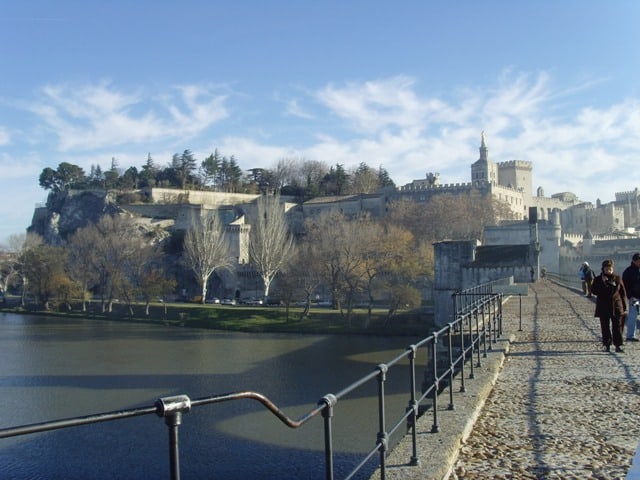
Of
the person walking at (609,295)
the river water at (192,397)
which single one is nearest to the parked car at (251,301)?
the river water at (192,397)

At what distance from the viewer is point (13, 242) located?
241ft

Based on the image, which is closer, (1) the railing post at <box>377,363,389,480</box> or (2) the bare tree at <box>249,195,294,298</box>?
(1) the railing post at <box>377,363,389,480</box>

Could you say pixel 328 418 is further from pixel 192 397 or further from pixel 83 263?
pixel 83 263

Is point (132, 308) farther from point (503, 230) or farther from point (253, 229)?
point (503, 230)

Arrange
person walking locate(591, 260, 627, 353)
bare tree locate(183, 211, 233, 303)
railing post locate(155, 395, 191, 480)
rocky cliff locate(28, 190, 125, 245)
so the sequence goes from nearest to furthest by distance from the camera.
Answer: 1. railing post locate(155, 395, 191, 480)
2. person walking locate(591, 260, 627, 353)
3. bare tree locate(183, 211, 233, 303)
4. rocky cliff locate(28, 190, 125, 245)

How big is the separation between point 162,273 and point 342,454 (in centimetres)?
4255

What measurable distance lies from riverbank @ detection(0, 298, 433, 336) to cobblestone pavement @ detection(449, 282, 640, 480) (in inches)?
975

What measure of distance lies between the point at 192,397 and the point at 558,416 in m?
4.15

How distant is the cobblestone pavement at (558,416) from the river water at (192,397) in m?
5.56

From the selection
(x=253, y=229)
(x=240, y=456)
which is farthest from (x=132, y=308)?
(x=240, y=456)

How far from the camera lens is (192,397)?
24.9 ft

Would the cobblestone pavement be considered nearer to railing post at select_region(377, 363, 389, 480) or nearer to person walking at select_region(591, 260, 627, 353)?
person walking at select_region(591, 260, 627, 353)

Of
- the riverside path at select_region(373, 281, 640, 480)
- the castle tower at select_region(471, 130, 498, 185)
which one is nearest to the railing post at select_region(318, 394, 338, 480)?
the riverside path at select_region(373, 281, 640, 480)

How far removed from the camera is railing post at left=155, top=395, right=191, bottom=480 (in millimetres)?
2166
